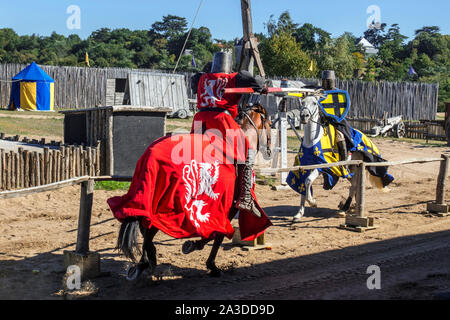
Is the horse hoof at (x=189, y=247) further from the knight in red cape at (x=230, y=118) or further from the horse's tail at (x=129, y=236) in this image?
the horse's tail at (x=129, y=236)

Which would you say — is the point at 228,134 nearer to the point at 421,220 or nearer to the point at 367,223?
the point at 367,223

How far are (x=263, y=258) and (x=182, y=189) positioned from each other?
1.90m

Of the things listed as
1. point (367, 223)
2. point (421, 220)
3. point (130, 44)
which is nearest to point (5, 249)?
point (367, 223)

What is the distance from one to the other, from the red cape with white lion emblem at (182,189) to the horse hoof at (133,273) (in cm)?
54

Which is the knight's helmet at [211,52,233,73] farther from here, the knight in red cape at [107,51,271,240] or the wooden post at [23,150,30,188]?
the wooden post at [23,150,30,188]

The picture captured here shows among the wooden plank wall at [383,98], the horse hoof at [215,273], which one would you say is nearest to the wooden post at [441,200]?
Result: the horse hoof at [215,273]

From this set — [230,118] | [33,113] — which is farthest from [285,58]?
[230,118]

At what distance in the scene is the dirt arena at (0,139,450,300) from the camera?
5.21 m

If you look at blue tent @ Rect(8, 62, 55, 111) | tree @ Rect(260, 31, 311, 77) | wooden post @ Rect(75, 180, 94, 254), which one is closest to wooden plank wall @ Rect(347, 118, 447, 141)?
tree @ Rect(260, 31, 311, 77)

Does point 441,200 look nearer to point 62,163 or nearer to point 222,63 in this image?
point 222,63

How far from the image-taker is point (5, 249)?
21.6 ft

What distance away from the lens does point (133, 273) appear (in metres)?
5.25

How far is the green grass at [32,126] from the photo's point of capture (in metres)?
17.2
